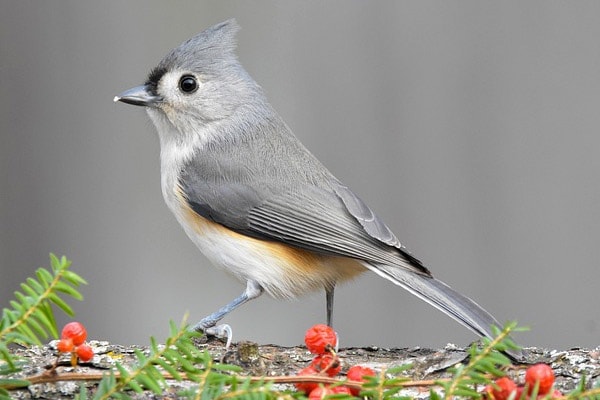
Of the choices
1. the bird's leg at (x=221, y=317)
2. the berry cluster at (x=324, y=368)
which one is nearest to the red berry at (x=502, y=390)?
the berry cluster at (x=324, y=368)

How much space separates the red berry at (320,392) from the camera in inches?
43.6

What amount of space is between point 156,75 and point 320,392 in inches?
69.0

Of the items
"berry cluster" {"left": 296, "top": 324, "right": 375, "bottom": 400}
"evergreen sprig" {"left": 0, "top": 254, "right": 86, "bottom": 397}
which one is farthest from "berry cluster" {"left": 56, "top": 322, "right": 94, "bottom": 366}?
"berry cluster" {"left": 296, "top": 324, "right": 375, "bottom": 400}

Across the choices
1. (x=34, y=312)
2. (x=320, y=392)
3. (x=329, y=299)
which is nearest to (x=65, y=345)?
(x=34, y=312)

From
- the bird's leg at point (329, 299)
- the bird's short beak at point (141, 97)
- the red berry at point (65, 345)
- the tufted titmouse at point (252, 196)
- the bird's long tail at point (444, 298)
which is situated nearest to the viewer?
the red berry at point (65, 345)

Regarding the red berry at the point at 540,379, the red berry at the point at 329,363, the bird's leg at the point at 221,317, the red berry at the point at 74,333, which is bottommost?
the red berry at the point at 74,333

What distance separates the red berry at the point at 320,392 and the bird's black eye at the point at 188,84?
1.69m

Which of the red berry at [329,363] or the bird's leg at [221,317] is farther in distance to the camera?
the bird's leg at [221,317]

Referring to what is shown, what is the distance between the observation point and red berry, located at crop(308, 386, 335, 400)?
1.11 meters

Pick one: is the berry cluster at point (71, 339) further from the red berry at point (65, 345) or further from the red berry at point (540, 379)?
the red berry at point (540, 379)

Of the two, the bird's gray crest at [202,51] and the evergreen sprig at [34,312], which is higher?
the bird's gray crest at [202,51]

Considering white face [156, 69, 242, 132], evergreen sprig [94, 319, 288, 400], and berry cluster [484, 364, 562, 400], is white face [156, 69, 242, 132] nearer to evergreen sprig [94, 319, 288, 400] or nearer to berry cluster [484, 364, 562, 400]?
evergreen sprig [94, 319, 288, 400]

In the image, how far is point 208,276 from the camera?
3.17 meters

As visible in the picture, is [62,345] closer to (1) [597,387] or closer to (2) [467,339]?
(1) [597,387]
